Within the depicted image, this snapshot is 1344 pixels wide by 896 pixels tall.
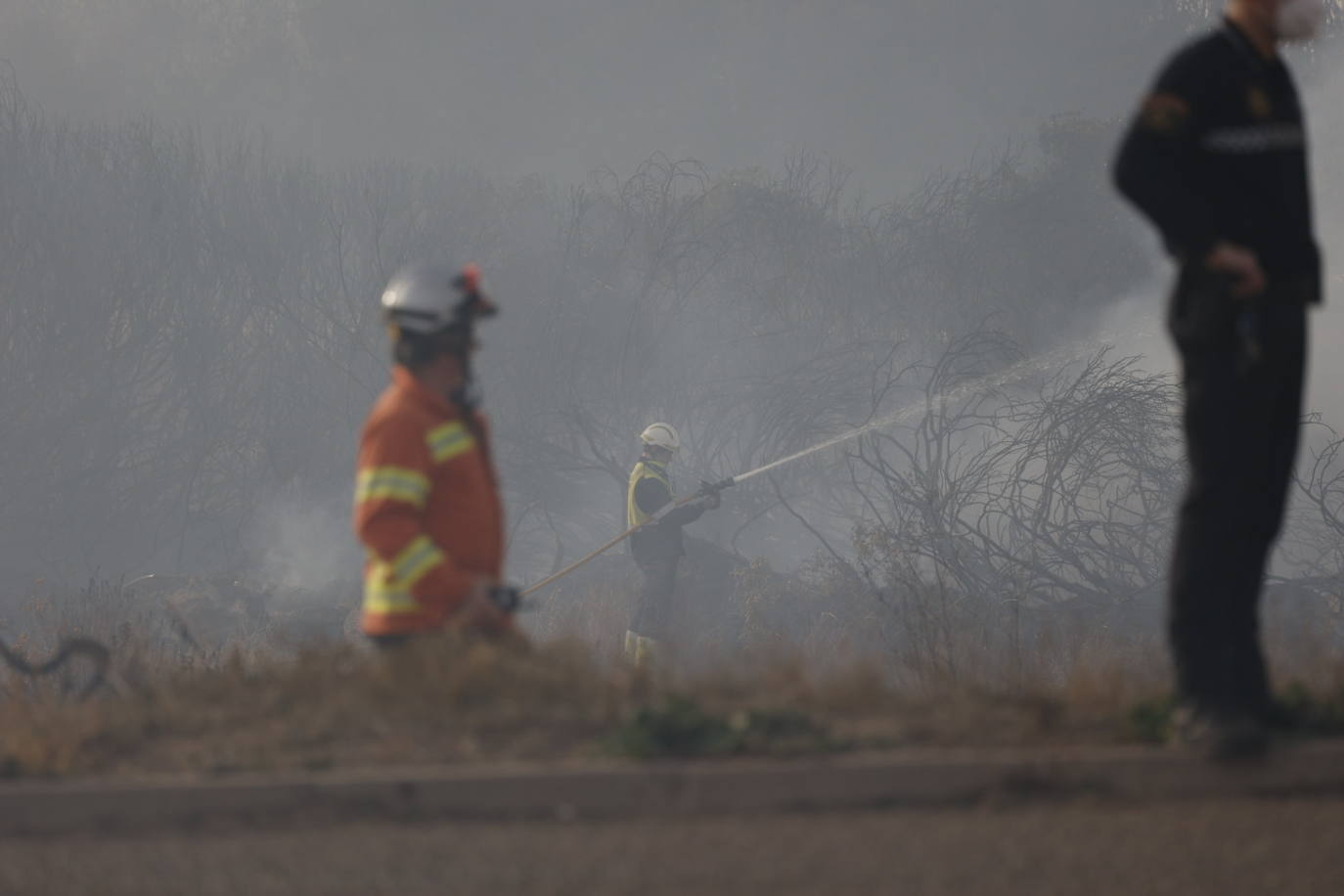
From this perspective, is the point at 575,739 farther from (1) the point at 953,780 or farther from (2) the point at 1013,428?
(2) the point at 1013,428

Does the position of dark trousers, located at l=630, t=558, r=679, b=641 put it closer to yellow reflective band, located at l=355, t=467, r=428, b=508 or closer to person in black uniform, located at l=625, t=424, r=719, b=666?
person in black uniform, located at l=625, t=424, r=719, b=666

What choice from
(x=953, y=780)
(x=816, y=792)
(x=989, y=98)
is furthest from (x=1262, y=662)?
(x=989, y=98)

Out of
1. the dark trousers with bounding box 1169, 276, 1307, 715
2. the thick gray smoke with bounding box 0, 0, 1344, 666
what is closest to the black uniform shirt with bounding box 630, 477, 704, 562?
the thick gray smoke with bounding box 0, 0, 1344, 666

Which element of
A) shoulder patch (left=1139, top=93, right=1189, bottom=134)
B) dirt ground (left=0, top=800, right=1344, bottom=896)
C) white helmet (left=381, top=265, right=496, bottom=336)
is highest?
shoulder patch (left=1139, top=93, right=1189, bottom=134)

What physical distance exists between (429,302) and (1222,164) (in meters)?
2.29

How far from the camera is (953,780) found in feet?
12.9

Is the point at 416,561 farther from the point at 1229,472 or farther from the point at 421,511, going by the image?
the point at 1229,472

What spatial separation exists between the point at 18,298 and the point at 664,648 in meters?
23.8

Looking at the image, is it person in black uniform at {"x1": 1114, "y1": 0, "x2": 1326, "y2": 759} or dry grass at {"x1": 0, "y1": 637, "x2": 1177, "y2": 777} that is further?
dry grass at {"x1": 0, "y1": 637, "x2": 1177, "y2": 777}

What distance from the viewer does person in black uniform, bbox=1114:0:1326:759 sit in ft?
13.1

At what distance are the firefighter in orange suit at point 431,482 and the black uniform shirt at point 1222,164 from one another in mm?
2034

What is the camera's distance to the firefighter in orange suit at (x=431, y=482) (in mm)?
4707

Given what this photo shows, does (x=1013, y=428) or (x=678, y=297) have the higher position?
(x=678, y=297)

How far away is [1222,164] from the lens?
404 centimetres
